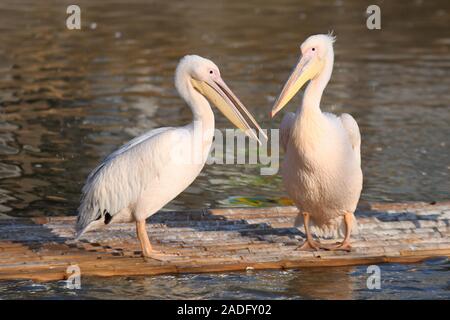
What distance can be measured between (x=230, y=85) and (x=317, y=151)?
5.73m

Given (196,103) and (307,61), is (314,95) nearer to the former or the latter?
(307,61)

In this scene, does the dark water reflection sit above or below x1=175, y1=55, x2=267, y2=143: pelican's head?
below

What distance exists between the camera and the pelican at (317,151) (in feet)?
18.2

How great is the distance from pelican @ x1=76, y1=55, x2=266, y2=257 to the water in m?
0.38

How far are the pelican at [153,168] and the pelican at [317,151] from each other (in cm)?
34

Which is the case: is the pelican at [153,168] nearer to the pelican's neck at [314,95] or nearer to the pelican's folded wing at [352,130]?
the pelican's neck at [314,95]

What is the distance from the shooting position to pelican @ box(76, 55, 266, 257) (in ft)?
18.0

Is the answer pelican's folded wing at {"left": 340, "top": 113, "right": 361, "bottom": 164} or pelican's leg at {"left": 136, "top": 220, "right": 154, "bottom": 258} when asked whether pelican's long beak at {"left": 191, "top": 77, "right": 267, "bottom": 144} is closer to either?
pelican's folded wing at {"left": 340, "top": 113, "right": 361, "bottom": 164}

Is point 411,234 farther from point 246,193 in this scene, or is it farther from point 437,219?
point 246,193

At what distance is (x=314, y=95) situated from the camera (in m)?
5.60

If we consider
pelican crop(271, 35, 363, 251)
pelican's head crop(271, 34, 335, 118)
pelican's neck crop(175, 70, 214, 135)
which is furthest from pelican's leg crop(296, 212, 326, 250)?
pelican's neck crop(175, 70, 214, 135)
